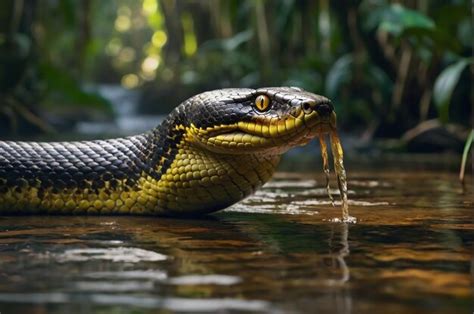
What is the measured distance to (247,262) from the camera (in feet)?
6.42

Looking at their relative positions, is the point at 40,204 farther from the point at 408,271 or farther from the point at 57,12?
the point at 57,12

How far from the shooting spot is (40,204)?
3395mm

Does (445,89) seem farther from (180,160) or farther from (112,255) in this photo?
(112,255)

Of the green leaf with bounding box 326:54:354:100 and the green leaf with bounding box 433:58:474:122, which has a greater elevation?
the green leaf with bounding box 326:54:354:100

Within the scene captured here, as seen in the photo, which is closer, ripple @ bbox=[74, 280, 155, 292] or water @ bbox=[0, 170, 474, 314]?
water @ bbox=[0, 170, 474, 314]

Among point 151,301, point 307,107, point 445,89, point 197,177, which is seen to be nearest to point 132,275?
point 151,301

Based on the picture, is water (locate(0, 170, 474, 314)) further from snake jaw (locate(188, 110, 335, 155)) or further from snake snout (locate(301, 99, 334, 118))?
snake snout (locate(301, 99, 334, 118))

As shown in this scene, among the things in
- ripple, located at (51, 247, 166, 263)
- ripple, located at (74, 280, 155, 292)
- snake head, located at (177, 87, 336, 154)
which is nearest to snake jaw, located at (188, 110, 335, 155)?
snake head, located at (177, 87, 336, 154)

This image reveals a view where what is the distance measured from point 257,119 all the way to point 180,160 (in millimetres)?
417

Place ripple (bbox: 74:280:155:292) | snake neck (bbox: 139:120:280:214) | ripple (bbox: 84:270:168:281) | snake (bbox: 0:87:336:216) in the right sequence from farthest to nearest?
snake neck (bbox: 139:120:280:214)
snake (bbox: 0:87:336:216)
ripple (bbox: 84:270:168:281)
ripple (bbox: 74:280:155:292)

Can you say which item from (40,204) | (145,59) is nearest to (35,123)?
(40,204)

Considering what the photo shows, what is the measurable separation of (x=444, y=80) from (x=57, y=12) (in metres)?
7.35

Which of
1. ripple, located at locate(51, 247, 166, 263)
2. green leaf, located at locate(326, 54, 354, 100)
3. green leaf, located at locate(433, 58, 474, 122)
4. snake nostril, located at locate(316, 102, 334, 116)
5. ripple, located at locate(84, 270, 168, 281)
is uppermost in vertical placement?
green leaf, located at locate(326, 54, 354, 100)

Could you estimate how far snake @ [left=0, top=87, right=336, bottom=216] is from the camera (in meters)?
2.97
